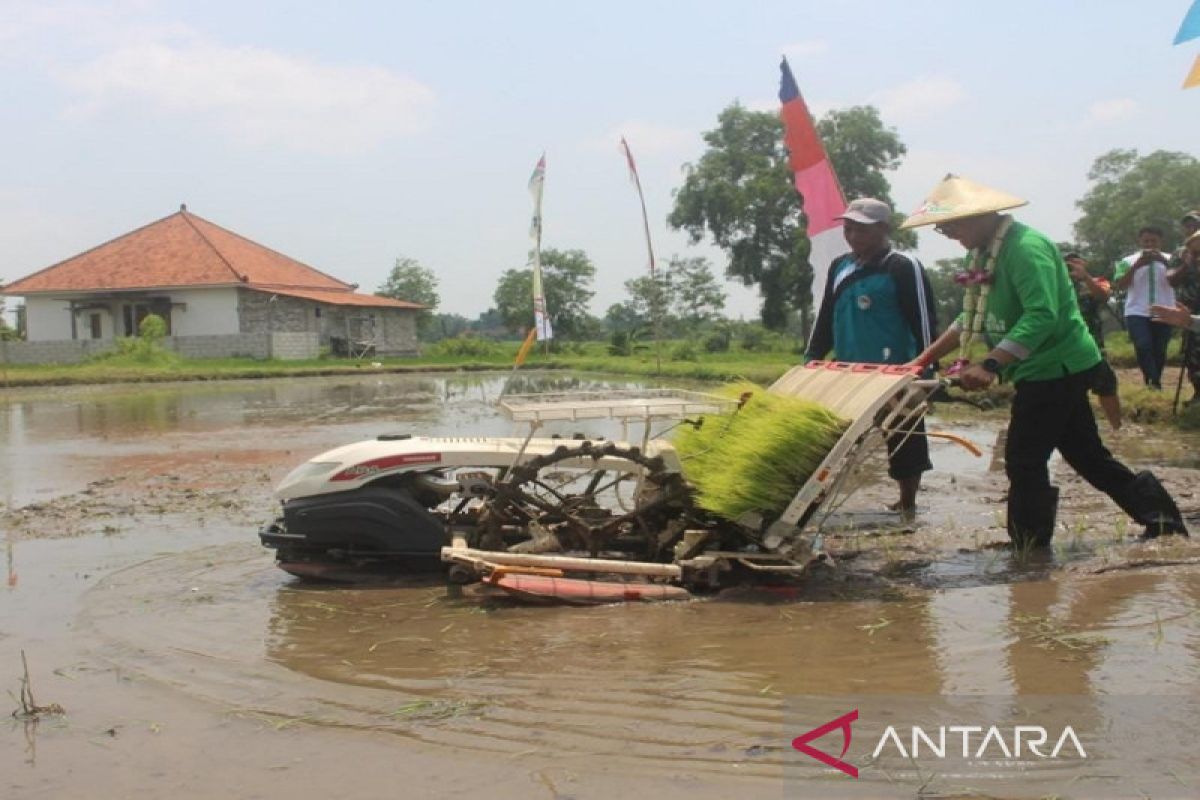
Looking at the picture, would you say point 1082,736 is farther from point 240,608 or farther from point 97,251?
point 97,251

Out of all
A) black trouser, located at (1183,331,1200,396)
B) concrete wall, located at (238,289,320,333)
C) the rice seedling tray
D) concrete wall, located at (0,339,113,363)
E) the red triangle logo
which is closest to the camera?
the red triangle logo

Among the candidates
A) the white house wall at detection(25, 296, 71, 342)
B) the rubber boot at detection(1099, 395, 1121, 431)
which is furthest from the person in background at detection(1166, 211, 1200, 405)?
the white house wall at detection(25, 296, 71, 342)

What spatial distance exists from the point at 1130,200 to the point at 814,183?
1743 inches

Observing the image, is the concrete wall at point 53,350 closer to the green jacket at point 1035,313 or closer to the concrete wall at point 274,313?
the concrete wall at point 274,313

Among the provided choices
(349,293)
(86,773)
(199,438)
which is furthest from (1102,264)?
(86,773)

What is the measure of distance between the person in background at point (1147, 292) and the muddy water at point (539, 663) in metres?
3.77

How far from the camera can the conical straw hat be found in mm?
4988

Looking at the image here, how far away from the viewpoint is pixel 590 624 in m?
4.35

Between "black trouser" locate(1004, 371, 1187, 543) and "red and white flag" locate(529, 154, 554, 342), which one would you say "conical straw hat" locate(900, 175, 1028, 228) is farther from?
"red and white flag" locate(529, 154, 554, 342)

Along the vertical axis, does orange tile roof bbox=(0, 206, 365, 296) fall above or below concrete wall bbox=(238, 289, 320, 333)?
above

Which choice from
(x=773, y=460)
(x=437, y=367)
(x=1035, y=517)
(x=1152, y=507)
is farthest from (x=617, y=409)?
(x=437, y=367)

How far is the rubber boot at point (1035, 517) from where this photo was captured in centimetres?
522

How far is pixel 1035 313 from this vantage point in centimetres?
489

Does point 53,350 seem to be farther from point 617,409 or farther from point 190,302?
point 617,409
